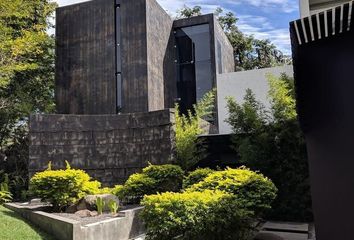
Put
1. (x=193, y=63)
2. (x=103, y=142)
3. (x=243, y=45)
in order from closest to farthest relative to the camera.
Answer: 1. (x=103, y=142)
2. (x=193, y=63)
3. (x=243, y=45)

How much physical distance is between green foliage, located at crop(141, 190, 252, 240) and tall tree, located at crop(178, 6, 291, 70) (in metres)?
17.5

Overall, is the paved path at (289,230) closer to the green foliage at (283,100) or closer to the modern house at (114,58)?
the green foliage at (283,100)

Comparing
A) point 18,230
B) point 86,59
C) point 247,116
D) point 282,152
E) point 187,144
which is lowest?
point 18,230

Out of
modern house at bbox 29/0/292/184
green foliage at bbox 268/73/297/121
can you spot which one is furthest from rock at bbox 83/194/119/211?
green foliage at bbox 268/73/297/121

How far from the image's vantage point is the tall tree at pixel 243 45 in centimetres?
2172

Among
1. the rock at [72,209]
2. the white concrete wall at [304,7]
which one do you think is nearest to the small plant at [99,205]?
the rock at [72,209]

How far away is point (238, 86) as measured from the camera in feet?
42.3

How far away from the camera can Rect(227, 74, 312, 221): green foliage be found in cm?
738

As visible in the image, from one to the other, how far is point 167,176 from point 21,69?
5589 mm

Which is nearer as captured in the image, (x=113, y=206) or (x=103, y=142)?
(x=113, y=206)

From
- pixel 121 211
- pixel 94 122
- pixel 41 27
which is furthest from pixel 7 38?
pixel 121 211

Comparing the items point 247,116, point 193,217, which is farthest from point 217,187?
point 247,116

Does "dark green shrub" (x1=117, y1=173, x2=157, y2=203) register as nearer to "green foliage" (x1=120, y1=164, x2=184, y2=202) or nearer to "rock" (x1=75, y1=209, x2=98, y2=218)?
"green foliage" (x1=120, y1=164, x2=184, y2=202)

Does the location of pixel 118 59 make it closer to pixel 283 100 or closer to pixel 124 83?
pixel 124 83
